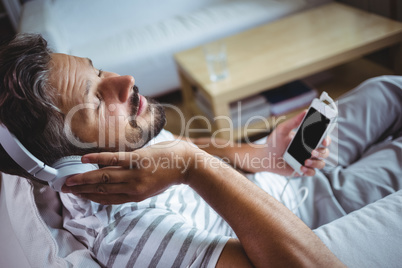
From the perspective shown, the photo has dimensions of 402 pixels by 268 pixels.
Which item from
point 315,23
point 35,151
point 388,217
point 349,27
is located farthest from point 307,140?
point 315,23

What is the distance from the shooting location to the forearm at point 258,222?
63 cm

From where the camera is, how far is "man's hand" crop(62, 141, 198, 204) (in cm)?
64

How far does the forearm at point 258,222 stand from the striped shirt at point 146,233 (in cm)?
6

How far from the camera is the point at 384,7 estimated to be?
6.25ft

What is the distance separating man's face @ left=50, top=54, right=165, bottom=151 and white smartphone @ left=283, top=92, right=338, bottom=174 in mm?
411

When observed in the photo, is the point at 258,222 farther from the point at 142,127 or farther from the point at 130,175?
the point at 142,127

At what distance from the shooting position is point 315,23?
200 centimetres

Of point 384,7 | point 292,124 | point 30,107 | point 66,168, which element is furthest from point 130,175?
point 384,7

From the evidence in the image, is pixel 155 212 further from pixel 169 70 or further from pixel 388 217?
pixel 169 70

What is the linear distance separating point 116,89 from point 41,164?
0.77 feet

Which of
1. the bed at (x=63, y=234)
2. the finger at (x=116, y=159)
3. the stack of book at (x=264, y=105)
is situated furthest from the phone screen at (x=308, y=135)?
the stack of book at (x=264, y=105)

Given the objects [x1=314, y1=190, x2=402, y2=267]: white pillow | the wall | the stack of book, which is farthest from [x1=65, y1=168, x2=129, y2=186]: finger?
the wall

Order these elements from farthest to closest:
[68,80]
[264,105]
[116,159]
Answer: [264,105] → [68,80] → [116,159]

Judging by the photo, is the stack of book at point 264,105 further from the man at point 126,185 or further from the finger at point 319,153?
the man at point 126,185
